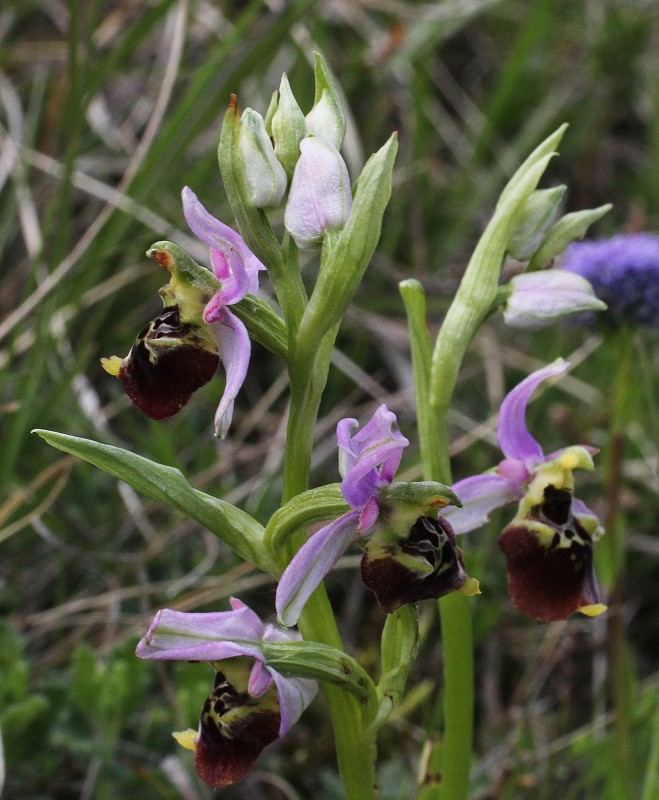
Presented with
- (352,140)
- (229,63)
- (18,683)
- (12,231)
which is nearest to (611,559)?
(18,683)

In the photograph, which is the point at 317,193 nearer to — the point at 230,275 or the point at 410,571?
the point at 230,275

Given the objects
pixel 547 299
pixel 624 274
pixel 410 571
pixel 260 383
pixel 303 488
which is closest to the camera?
pixel 410 571

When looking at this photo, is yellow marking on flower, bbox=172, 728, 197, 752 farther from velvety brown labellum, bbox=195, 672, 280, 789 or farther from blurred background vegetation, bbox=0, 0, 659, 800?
blurred background vegetation, bbox=0, 0, 659, 800

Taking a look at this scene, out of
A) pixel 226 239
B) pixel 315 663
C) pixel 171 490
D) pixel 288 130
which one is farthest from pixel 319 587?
pixel 288 130

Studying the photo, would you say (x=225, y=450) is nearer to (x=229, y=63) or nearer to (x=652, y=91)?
(x=229, y=63)

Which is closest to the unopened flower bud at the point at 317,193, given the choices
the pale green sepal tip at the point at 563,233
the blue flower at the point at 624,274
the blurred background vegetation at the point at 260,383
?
the pale green sepal tip at the point at 563,233

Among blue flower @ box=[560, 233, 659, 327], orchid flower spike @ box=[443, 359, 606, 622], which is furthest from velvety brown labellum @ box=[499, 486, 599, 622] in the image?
blue flower @ box=[560, 233, 659, 327]

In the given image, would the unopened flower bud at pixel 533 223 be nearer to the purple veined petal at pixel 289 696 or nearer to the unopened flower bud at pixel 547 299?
the unopened flower bud at pixel 547 299
